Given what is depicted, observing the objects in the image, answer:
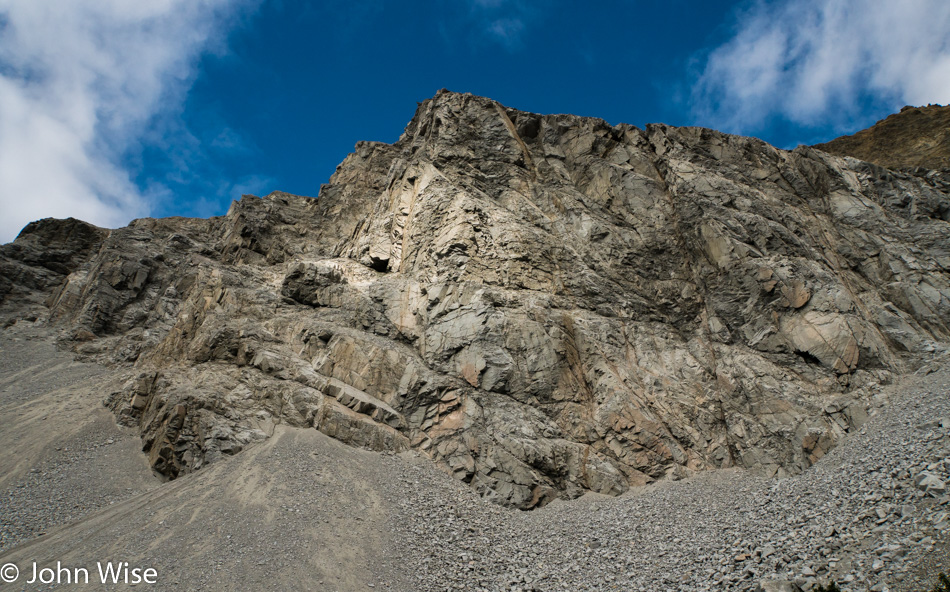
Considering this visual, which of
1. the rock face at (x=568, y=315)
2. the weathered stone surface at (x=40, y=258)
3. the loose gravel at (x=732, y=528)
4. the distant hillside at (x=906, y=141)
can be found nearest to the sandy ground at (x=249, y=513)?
the loose gravel at (x=732, y=528)

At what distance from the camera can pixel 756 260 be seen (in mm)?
30484

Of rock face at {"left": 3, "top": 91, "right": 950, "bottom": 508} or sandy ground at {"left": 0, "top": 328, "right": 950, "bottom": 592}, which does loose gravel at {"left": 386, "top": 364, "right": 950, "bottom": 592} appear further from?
rock face at {"left": 3, "top": 91, "right": 950, "bottom": 508}

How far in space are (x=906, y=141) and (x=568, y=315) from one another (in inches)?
2190

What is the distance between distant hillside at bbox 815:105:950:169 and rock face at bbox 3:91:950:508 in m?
20.9

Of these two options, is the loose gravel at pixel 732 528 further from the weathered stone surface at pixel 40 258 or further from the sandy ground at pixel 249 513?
the weathered stone surface at pixel 40 258

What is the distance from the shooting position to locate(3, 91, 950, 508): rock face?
2498 centimetres

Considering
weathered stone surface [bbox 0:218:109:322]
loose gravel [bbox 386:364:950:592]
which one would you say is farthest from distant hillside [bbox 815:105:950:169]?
weathered stone surface [bbox 0:218:109:322]

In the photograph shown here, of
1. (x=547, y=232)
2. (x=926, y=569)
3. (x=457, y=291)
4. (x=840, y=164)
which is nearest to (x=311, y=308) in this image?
(x=457, y=291)

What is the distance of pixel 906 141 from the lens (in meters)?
55.7

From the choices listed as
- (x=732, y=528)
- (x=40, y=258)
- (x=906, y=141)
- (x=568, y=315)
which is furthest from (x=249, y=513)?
(x=906, y=141)

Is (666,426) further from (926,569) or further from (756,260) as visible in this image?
(926,569)

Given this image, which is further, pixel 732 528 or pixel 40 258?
pixel 40 258

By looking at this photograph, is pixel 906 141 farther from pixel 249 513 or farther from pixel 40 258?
pixel 40 258

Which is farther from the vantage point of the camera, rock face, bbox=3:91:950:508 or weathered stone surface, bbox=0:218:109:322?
weathered stone surface, bbox=0:218:109:322
